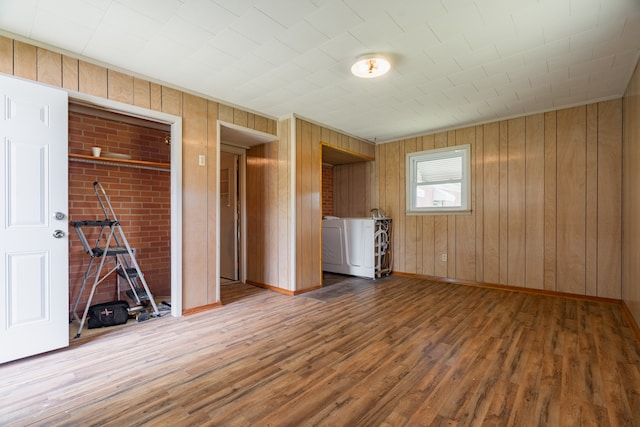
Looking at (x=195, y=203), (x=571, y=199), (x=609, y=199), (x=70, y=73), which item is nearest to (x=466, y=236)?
(x=571, y=199)

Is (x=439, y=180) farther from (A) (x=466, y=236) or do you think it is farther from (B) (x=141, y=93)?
(B) (x=141, y=93)

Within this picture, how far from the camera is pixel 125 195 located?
3.64m

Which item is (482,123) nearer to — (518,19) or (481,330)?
(518,19)

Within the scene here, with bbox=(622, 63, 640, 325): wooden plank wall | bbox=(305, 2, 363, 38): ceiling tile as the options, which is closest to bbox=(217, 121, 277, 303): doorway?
bbox=(305, 2, 363, 38): ceiling tile

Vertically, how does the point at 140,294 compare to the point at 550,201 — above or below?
below

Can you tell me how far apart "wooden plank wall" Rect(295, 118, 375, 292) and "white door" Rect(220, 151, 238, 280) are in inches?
51.2

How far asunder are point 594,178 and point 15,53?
5.94 meters

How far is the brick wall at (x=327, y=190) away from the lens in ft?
20.8

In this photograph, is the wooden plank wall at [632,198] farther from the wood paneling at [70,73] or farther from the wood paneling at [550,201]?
the wood paneling at [70,73]

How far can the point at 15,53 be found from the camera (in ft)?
7.46

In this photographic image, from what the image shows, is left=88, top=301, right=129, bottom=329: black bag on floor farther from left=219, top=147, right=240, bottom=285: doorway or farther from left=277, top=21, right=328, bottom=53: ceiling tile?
left=277, top=21, right=328, bottom=53: ceiling tile

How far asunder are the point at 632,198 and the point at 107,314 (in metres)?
5.25

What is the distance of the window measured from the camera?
474cm

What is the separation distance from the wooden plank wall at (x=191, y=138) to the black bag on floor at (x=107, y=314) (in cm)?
57
